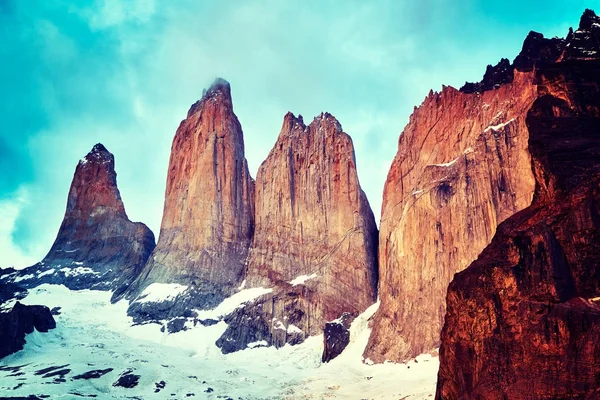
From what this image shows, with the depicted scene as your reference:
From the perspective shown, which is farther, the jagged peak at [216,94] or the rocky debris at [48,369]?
the jagged peak at [216,94]

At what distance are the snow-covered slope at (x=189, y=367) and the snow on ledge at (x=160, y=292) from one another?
5901 millimetres

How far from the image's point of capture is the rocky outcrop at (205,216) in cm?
14250

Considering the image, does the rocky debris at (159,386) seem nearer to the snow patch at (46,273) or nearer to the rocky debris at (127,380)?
the rocky debris at (127,380)

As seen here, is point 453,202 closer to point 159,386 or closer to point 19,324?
point 159,386

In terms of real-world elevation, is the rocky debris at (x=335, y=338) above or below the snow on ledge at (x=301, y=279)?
below

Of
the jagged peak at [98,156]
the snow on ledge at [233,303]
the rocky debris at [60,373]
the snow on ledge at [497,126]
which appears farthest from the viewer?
the jagged peak at [98,156]

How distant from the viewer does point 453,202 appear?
104m

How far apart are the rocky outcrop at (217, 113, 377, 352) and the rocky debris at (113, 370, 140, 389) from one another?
21753 millimetres

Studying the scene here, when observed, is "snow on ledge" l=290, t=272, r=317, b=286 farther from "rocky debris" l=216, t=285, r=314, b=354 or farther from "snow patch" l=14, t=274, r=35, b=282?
"snow patch" l=14, t=274, r=35, b=282

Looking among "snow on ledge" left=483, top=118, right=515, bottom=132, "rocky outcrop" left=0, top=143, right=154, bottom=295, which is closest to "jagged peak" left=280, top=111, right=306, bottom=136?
"rocky outcrop" left=0, top=143, right=154, bottom=295

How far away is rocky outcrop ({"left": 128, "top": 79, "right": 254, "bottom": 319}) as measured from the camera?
142500 mm

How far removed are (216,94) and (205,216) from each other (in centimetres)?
3347

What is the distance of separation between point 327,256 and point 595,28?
264 feet

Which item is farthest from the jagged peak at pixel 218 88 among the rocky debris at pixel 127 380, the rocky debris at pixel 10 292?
the rocky debris at pixel 127 380
